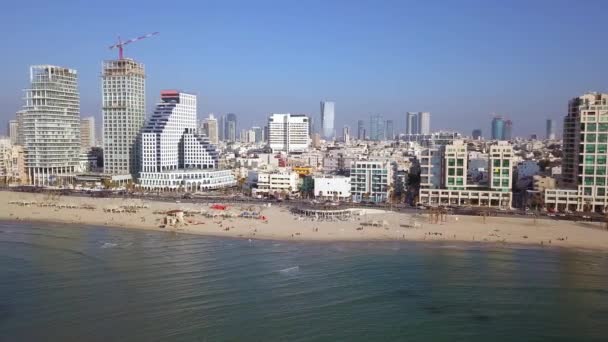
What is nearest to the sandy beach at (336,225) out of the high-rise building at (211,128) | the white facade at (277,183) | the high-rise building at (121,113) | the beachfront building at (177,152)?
the white facade at (277,183)

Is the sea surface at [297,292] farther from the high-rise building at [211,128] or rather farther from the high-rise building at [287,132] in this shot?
the high-rise building at [211,128]

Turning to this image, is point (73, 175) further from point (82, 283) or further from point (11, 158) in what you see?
point (82, 283)

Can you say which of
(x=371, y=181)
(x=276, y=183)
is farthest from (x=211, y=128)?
(x=371, y=181)

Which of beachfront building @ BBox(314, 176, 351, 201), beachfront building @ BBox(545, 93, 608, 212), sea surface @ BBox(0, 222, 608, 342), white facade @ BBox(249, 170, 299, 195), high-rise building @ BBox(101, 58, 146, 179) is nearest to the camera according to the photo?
sea surface @ BBox(0, 222, 608, 342)

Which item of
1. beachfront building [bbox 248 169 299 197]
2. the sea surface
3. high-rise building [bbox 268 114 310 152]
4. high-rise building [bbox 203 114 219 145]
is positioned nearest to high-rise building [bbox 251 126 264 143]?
high-rise building [bbox 203 114 219 145]

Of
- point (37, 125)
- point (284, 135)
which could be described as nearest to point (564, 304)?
point (37, 125)

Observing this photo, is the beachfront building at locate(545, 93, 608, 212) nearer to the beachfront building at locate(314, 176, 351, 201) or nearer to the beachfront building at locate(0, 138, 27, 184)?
the beachfront building at locate(314, 176, 351, 201)
